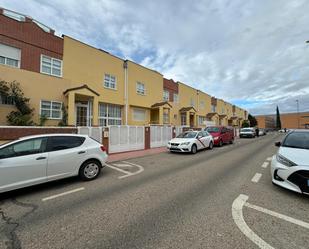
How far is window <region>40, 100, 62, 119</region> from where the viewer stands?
1265 cm

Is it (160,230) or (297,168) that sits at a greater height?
(297,168)

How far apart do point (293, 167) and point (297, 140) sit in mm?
1886

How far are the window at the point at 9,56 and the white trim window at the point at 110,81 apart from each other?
6672mm

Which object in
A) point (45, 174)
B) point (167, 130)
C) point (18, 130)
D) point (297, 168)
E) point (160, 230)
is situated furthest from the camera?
point (167, 130)

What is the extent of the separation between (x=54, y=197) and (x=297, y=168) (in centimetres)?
611

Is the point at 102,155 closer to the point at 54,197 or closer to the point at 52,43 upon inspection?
the point at 54,197

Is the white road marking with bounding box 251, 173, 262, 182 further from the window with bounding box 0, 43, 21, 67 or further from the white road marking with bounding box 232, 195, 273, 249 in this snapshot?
the window with bounding box 0, 43, 21, 67

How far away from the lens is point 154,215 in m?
3.65

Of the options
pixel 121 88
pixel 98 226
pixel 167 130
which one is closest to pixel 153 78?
pixel 121 88

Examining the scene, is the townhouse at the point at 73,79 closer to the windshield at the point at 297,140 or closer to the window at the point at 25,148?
the window at the point at 25,148

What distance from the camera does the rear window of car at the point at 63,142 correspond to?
5.51 m

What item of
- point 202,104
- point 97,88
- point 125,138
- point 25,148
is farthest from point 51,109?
point 202,104

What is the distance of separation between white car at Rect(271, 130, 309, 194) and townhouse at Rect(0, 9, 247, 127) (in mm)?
12433

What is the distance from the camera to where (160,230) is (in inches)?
122
